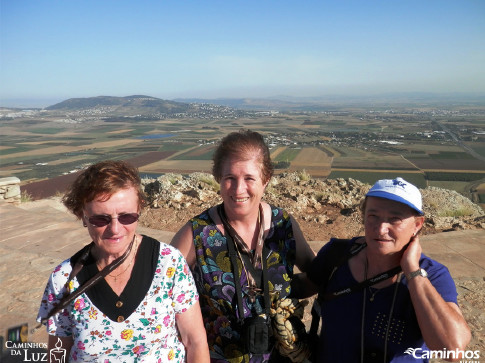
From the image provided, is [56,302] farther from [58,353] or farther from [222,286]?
[222,286]

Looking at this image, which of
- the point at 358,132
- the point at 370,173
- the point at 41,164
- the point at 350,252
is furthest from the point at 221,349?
the point at 358,132

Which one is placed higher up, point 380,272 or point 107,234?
point 107,234

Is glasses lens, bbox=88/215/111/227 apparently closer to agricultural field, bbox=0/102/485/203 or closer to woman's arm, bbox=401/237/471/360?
woman's arm, bbox=401/237/471/360

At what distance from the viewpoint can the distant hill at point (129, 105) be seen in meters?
104

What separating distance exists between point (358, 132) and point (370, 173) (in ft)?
93.4

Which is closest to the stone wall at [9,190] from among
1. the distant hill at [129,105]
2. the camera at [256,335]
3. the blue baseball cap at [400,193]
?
the camera at [256,335]

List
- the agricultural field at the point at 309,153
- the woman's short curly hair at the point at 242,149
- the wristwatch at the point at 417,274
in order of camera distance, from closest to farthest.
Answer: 1. the wristwatch at the point at 417,274
2. the woman's short curly hair at the point at 242,149
3. the agricultural field at the point at 309,153

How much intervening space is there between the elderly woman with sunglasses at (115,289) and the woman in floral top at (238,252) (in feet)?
0.68

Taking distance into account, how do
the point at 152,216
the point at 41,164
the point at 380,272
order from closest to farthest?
the point at 380,272 → the point at 152,216 → the point at 41,164

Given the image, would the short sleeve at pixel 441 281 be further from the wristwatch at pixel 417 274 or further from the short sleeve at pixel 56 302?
the short sleeve at pixel 56 302

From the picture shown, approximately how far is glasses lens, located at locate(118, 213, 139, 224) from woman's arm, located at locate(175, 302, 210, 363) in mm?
522

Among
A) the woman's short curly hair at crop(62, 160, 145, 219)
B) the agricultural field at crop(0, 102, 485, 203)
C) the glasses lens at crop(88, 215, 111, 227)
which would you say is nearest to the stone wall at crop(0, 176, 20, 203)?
the woman's short curly hair at crop(62, 160, 145, 219)

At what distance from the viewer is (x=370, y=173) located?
85.8ft

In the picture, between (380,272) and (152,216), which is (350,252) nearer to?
(380,272)
